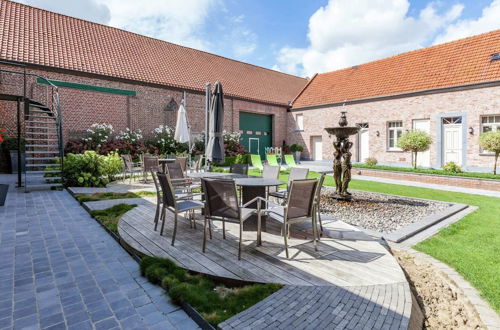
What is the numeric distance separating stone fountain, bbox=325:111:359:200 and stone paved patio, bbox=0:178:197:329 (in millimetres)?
5263

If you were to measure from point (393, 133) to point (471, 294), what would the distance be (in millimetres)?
15899

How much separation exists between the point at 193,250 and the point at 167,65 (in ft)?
56.8

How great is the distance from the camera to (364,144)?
18.5 meters

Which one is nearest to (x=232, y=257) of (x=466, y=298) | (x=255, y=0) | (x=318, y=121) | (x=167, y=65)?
(x=466, y=298)

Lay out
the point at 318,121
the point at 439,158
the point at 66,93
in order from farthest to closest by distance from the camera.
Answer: the point at 318,121
the point at 439,158
the point at 66,93

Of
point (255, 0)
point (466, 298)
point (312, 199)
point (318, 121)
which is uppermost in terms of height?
point (255, 0)

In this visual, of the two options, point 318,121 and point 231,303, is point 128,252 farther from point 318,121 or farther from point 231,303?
point 318,121

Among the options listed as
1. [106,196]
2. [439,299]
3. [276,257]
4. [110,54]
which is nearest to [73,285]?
[276,257]

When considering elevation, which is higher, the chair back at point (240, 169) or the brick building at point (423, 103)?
the brick building at point (423, 103)

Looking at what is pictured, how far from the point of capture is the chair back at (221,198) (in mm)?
3309

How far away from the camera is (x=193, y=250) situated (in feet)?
11.5

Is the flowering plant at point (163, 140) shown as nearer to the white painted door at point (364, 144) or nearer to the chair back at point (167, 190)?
the white painted door at point (364, 144)

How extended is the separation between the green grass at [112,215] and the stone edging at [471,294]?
4.29 meters

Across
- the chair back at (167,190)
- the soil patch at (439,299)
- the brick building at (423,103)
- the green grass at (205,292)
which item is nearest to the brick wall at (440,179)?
the brick building at (423,103)
